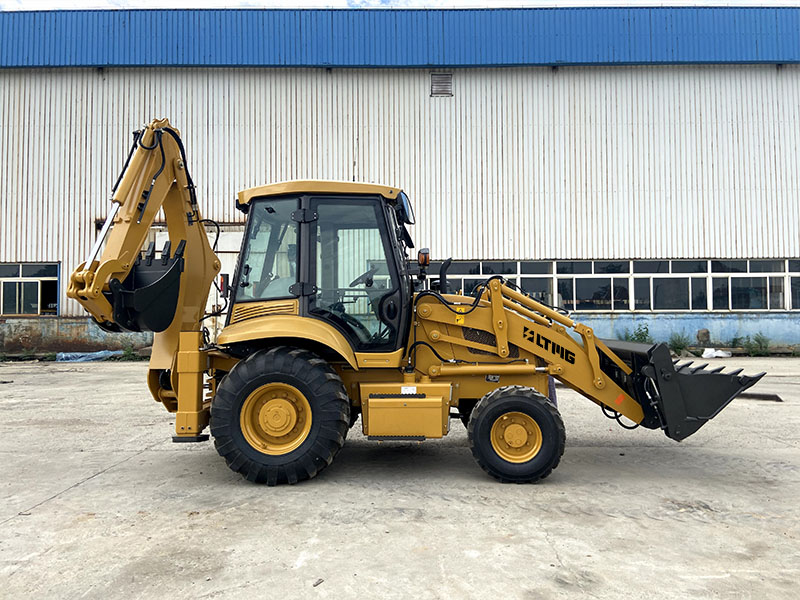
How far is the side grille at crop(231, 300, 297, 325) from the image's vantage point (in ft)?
16.8

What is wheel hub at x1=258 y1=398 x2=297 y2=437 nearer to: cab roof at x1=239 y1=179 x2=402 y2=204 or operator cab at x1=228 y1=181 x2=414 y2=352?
operator cab at x1=228 y1=181 x2=414 y2=352

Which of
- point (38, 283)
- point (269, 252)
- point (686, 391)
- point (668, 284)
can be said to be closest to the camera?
point (686, 391)

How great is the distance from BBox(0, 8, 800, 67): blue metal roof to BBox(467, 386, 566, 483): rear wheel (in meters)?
15.8

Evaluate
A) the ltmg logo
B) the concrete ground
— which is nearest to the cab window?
the concrete ground

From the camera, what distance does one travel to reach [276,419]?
4.85m

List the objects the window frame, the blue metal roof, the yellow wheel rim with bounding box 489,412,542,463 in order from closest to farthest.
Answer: the yellow wheel rim with bounding box 489,412,542,463 < the blue metal roof < the window frame

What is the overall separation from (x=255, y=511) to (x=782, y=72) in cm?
2140

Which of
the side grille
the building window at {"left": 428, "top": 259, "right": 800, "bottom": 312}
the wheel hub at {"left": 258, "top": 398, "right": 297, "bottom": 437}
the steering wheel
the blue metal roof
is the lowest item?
the wheel hub at {"left": 258, "top": 398, "right": 297, "bottom": 437}

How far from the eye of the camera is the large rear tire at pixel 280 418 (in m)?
4.77

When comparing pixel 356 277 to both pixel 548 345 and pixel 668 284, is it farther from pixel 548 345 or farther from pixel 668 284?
pixel 668 284

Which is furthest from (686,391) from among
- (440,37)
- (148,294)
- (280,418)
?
(440,37)

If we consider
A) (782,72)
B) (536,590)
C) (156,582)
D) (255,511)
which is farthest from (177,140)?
(782,72)

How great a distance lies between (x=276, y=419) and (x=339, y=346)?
2.61 ft

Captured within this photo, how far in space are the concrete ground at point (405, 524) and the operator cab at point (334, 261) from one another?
1.39 m
